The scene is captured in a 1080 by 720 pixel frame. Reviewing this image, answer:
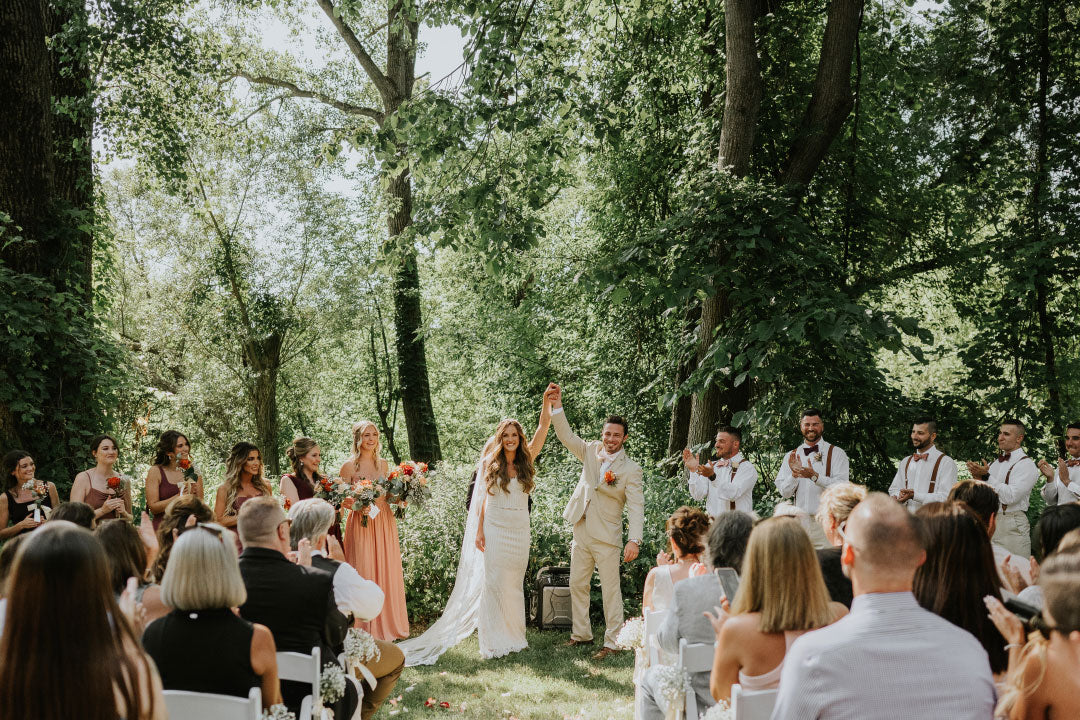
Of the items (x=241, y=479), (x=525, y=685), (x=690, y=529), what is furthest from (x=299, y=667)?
(x=241, y=479)

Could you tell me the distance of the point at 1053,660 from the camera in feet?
7.88

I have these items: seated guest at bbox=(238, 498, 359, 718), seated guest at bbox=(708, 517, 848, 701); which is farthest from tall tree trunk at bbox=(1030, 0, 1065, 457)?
seated guest at bbox=(238, 498, 359, 718)

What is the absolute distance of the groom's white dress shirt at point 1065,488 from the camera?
24.9ft

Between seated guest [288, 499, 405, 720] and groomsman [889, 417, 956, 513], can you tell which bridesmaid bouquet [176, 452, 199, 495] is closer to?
seated guest [288, 499, 405, 720]

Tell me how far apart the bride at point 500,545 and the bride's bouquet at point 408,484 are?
Answer: 1.70 feet

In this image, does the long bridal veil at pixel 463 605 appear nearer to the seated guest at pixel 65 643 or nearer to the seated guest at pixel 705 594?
the seated guest at pixel 705 594

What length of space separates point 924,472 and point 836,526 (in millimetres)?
3956

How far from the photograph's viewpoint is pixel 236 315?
19094 mm

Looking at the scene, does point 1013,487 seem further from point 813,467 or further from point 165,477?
point 165,477

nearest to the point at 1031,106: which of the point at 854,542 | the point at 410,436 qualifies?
the point at 854,542

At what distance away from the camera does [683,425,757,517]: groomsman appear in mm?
7594

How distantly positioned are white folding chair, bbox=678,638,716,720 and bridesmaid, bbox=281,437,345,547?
4.36 meters

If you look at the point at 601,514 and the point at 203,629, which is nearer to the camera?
the point at 203,629

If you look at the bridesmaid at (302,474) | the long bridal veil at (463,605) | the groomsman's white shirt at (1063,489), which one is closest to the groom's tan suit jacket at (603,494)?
the long bridal veil at (463,605)
